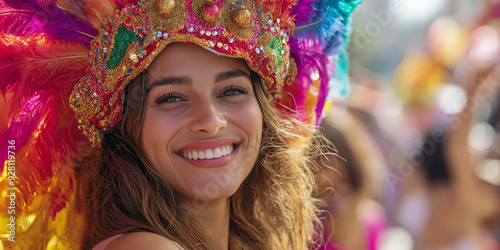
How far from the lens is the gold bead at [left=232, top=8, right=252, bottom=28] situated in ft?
5.61

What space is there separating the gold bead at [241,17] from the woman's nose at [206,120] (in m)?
0.28

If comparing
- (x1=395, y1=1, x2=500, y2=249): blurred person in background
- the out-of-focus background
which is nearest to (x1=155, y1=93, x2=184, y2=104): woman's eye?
the out-of-focus background

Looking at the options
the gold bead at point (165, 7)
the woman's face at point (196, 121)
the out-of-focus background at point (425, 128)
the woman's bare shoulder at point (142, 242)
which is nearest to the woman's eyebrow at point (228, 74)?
the woman's face at point (196, 121)

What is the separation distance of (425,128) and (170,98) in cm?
264

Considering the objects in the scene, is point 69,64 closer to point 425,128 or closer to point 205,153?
point 205,153

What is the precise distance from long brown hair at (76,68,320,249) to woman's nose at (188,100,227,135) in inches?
7.0

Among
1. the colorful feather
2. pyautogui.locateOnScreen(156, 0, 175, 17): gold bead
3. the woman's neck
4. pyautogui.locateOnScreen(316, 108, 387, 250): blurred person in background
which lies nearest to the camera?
pyautogui.locateOnScreen(156, 0, 175, 17): gold bead

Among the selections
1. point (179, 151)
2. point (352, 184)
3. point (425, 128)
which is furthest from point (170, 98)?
point (425, 128)

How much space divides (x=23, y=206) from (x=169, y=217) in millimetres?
560

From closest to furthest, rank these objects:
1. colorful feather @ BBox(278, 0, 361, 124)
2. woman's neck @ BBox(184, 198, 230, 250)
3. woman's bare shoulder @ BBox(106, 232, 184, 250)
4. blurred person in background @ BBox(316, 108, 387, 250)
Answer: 1. woman's bare shoulder @ BBox(106, 232, 184, 250)
2. woman's neck @ BBox(184, 198, 230, 250)
3. colorful feather @ BBox(278, 0, 361, 124)
4. blurred person in background @ BBox(316, 108, 387, 250)

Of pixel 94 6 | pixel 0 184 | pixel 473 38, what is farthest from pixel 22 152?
pixel 473 38

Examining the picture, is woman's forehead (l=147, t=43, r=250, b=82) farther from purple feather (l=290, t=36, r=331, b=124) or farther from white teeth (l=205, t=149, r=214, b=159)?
purple feather (l=290, t=36, r=331, b=124)

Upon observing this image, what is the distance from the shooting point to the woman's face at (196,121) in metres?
1.67

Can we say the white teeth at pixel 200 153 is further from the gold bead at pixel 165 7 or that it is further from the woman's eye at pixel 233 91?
the gold bead at pixel 165 7
